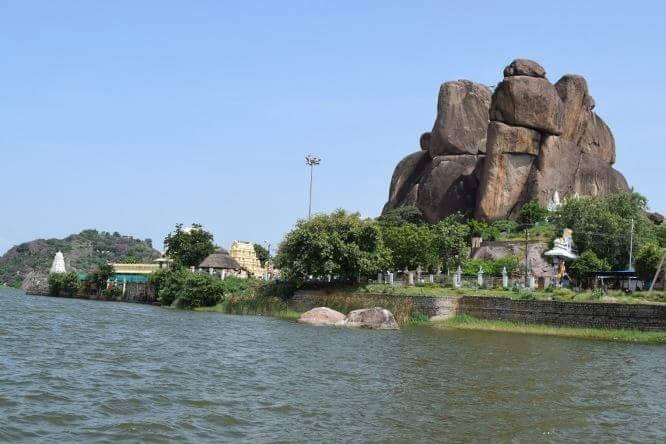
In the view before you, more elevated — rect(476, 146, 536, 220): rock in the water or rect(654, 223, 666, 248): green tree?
rect(476, 146, 536, 220): rock in the water

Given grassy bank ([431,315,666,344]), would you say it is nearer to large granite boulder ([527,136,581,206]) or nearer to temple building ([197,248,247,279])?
large granite boulder ([527,136,581,206])

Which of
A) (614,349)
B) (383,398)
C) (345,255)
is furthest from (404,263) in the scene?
(383,398)

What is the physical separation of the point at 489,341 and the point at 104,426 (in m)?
24.0

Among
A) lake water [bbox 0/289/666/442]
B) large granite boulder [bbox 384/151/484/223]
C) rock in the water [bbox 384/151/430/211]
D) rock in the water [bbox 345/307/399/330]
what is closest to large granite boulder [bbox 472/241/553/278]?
large granite boulder [bbox 384/151/484/223]

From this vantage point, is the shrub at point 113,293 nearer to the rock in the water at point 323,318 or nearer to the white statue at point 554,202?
the rock in the water at point 323,318

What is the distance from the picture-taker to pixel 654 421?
16594mm

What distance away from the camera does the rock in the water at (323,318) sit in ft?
140

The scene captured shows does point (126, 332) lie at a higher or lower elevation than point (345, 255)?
lower

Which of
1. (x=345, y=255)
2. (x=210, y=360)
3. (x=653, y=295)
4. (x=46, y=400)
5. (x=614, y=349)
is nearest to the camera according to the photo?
(x=46, y=400)

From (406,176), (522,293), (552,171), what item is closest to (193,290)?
(522,293)

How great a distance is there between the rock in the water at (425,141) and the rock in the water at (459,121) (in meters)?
5.32

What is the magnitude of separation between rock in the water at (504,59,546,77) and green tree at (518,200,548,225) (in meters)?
12.6

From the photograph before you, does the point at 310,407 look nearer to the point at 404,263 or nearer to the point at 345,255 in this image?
the point at 345,255

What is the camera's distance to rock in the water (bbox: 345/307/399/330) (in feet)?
Answer: 135
